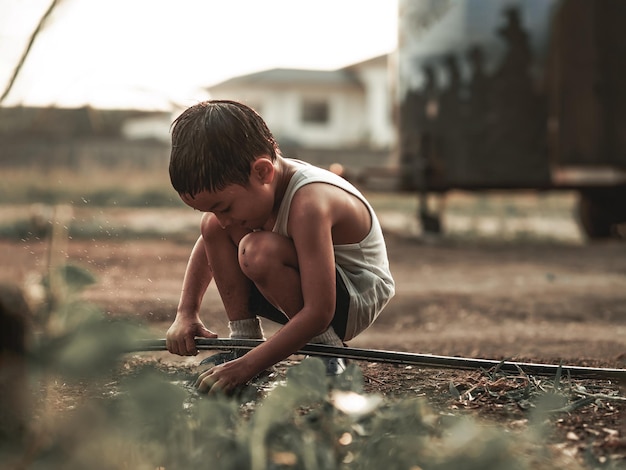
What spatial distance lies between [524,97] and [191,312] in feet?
20.6

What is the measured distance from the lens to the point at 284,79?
27.6 m

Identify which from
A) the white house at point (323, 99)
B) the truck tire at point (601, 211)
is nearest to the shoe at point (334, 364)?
the truck tire at point (601, 211)

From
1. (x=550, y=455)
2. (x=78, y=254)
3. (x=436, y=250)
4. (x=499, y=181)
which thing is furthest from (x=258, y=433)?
(x=499, y=181)

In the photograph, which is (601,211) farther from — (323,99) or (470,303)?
(323,99)

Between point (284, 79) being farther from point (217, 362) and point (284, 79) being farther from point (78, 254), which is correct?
point (217, 362)

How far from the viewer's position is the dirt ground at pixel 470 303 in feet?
6.05

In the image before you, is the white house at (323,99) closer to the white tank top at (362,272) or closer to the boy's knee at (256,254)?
the white tank top at (362,272)

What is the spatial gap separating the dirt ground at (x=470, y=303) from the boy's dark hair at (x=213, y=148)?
1.25 feet

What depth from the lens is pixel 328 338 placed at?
2.19m

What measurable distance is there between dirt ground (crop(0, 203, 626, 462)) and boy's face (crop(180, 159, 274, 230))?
0.38m

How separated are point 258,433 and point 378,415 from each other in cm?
21

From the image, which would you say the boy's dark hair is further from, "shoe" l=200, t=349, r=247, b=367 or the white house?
the white house

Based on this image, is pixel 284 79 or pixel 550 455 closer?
pixel 550 455

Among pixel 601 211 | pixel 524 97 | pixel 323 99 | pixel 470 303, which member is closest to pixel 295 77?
pixel 323 99
